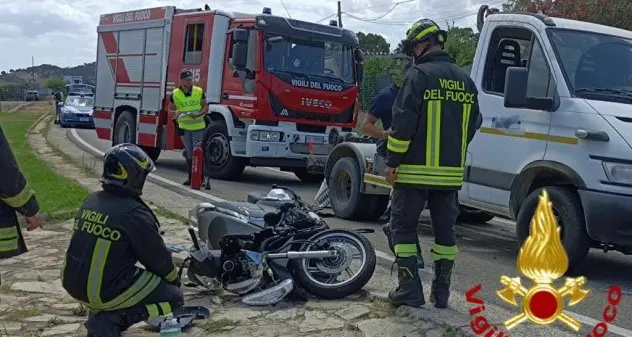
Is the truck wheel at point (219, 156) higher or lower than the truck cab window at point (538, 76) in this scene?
lower

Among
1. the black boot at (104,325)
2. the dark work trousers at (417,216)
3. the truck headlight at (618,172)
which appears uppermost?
the truck headlight at (618,172)

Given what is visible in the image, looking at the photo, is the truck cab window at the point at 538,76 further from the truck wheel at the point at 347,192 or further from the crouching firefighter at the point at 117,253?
the crouching firefighter at the point at 117,253

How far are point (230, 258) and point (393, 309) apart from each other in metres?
1.26

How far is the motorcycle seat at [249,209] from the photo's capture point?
20.0 feet

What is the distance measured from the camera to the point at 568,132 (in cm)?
659

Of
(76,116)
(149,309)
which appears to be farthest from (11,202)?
(76,116)

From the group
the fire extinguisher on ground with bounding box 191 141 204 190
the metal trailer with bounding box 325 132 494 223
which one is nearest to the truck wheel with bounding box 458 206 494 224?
the metal trailer with bounding box 325 132 494 223

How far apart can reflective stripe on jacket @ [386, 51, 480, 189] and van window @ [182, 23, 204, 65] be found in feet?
29.9

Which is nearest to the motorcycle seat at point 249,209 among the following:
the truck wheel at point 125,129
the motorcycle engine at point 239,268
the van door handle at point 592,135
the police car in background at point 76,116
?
the motorcycle engine at point 239,268

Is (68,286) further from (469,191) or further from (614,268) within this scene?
(614,268)

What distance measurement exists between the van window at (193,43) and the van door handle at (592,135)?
864 centimetres

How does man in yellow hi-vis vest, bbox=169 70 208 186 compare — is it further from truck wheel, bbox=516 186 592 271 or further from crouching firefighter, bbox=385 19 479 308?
crouching firefighter, bbox=385 19 479 308

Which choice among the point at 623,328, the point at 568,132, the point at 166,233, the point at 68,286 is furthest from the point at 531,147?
the point at 68,286

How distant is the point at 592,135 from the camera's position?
6309mm
